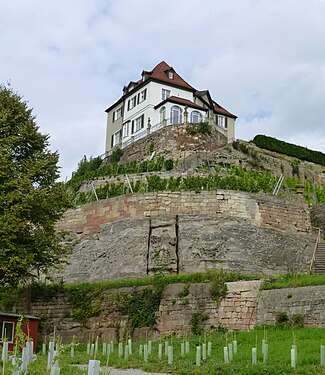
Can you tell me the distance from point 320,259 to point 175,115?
24069 millimetres

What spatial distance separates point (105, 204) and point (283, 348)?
1596 cm

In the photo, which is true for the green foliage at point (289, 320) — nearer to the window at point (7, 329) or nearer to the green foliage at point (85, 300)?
the green foliage at point (85, 300)

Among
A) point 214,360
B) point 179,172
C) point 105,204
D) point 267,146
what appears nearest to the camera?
point 214,360

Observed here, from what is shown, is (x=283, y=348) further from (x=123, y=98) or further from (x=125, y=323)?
(x=123, y=98)

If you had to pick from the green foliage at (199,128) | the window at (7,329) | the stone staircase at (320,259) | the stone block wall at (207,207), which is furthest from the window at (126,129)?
the window at (7,329)

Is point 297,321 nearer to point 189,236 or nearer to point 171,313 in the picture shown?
point 171,313

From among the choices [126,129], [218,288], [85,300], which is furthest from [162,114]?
[218,288]

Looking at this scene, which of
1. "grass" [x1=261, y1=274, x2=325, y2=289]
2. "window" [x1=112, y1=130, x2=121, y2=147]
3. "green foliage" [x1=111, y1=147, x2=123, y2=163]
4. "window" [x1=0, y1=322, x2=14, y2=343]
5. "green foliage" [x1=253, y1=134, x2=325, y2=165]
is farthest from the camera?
"window" [x1=112, y1=130, x2=121, y2=147]

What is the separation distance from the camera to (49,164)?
82.5 ft

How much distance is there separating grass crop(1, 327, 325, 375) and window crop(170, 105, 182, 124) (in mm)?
30124

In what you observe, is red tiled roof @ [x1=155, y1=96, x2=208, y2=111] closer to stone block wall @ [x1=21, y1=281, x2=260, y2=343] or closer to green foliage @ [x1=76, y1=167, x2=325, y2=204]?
green foliage @ [x1=76, y1=167, x2=325, y2=204]

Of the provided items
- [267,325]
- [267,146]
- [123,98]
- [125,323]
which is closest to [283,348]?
[267,325]

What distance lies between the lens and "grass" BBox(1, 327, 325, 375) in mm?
13766

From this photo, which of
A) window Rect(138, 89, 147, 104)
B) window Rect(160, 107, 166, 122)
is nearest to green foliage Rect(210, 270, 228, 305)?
window Rect(160, 107, 166, 122)
